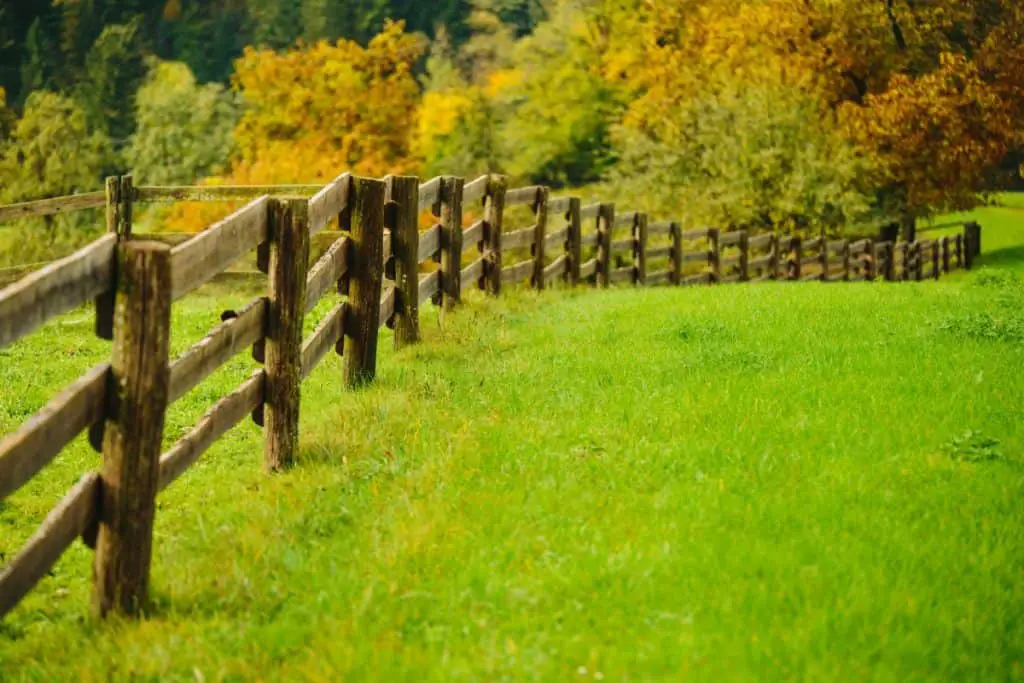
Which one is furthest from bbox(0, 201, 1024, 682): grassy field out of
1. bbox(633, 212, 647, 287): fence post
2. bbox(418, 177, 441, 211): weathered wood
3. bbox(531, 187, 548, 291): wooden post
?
bbox(633, 212, 647, 287): fence post

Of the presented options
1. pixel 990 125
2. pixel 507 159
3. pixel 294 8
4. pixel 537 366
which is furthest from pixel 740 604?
pixel 294 8

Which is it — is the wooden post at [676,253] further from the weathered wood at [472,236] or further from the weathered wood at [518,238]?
the weathered wood at [472,236]

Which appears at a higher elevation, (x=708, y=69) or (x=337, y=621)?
(x=708, y=69)

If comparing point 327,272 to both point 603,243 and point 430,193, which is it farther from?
point 603,243

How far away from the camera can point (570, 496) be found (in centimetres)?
577

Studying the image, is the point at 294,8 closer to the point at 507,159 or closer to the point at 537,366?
the point at 507,159

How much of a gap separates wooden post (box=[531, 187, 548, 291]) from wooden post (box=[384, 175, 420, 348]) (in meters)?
5.45

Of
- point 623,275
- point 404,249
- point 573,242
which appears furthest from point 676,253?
point 404,249

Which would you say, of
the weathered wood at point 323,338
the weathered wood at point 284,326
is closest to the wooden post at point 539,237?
the weathered wood at point 323,338

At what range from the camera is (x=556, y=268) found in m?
16.9

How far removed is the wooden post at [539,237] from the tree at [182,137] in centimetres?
4973

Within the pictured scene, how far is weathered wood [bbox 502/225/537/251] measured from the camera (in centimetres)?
1484

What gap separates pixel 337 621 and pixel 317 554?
2.45ft

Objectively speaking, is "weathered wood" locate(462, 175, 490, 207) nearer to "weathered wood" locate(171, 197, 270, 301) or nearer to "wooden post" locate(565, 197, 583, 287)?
"wooden post" locate(565, 197, 583, 287)
